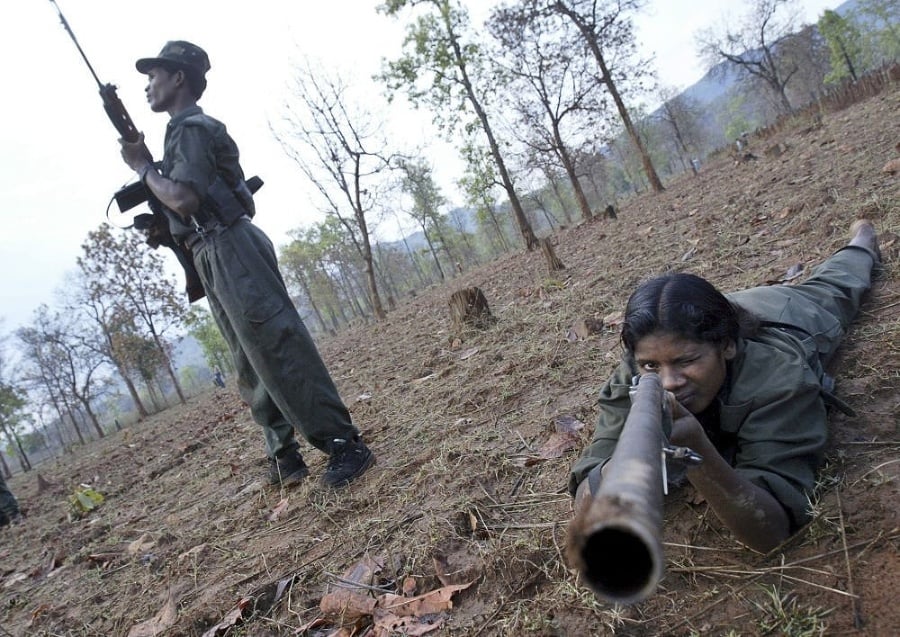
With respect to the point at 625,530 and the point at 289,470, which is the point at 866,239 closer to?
the point at 625,530

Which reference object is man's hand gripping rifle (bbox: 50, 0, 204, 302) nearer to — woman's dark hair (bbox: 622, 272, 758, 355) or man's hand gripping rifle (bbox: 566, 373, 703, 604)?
woman's dark hair (bbox: 622, 272, 758, 355)

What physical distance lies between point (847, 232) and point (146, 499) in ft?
19.6

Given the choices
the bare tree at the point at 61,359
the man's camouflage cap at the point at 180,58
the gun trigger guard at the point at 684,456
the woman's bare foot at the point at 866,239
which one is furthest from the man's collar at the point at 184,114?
the bare tree at the point at 61,359

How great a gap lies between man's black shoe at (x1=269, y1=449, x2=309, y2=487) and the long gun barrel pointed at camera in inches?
45.0

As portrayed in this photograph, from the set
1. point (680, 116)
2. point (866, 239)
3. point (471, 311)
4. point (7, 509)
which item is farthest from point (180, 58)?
point (680, 116)

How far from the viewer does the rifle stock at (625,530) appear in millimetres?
577

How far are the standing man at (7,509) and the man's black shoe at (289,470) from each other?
5371 millimetres

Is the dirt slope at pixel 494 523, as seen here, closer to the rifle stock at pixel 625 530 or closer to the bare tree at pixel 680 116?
the rifle stock at pixel 625 530

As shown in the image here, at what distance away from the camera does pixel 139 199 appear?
2953 millimetres

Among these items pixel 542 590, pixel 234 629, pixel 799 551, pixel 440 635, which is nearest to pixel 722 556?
pixel 799 551

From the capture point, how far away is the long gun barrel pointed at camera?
9.54 ft

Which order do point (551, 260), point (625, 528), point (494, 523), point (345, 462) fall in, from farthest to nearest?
point (551, 260), point (345, 462), point (494, 523), point (625, 528)

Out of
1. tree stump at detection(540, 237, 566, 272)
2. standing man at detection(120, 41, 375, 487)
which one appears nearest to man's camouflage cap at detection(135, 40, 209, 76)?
standing man at detection(120, 41, 375, 487)

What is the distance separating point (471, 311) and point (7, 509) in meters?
6.46
